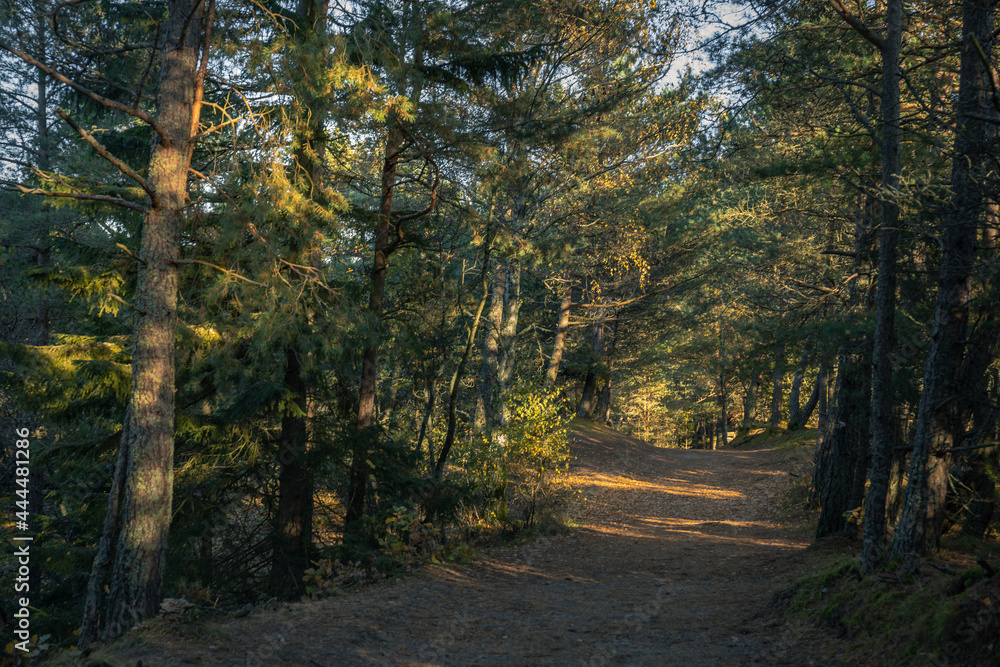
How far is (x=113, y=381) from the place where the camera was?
7570 millimetres

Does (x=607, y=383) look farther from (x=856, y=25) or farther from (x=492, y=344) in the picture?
(x=856, y=25)

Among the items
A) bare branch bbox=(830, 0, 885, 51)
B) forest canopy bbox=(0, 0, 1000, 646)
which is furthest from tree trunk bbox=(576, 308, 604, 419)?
bare branch bbox=(830, 0, 885, 51)

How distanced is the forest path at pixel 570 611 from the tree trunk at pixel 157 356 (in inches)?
56.5

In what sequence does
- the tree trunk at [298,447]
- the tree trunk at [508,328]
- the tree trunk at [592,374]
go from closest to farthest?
the tree trunk at [298,447], the tree trunk at [508,328], the tree trunk at [592,374]

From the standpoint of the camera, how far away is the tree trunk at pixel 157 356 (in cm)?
667

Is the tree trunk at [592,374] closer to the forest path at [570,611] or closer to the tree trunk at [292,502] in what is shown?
the forest path at [570,611]

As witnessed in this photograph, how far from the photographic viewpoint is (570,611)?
7203mm

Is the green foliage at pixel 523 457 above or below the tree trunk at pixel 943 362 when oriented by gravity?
below

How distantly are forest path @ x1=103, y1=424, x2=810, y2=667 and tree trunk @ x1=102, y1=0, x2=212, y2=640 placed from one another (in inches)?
56.5

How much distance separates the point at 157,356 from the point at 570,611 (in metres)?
5.51

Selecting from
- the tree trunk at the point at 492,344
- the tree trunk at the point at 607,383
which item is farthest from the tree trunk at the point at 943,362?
the tree trunk at the point at 607,383

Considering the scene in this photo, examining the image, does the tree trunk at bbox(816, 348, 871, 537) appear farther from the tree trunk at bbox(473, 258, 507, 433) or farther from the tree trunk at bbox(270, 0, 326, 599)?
the tree trunk at bbox(270, 0, 326, 599)

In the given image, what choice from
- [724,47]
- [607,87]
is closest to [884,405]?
[724,47]

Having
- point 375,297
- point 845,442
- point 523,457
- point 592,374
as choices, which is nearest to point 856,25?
point 845,442
